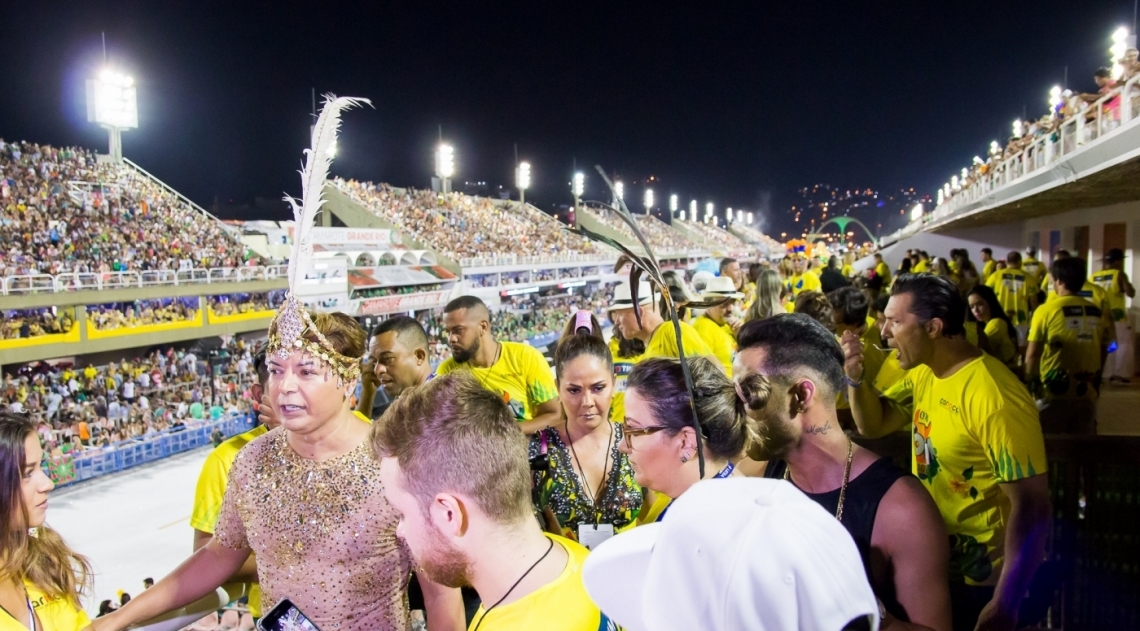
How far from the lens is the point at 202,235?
74.1 feet

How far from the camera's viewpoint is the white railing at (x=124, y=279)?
48.5ft

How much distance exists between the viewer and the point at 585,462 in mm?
2846

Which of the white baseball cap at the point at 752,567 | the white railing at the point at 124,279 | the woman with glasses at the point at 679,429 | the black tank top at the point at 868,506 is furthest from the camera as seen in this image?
the white railing at the point at 124,279

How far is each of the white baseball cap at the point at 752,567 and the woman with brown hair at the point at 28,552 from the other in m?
1.77

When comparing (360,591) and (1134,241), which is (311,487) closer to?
(360,591)

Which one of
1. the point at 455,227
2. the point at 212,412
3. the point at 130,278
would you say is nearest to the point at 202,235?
the point at 130,278

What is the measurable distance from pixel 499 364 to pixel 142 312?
53.0 feet

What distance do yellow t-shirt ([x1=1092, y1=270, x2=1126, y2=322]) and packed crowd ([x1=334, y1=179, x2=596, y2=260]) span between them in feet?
91.2

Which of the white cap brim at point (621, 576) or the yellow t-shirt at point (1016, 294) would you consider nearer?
the white cap brim at point (621, 576)

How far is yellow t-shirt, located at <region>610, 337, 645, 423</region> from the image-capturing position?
382 cm

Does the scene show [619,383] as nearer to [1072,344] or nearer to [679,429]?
[679,429]

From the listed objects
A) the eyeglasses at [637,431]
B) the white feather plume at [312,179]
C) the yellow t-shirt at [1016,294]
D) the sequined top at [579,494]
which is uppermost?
the white feather plume at [312,179]

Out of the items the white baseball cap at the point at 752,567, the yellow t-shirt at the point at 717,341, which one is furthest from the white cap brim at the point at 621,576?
the yellow t-shirt at the point at 717,341

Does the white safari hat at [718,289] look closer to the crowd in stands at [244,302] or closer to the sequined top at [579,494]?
the sequined top at [579,494]
